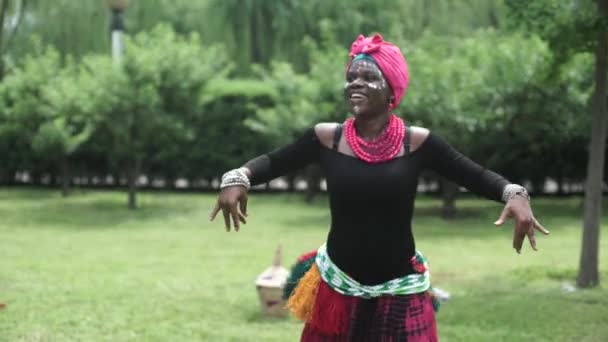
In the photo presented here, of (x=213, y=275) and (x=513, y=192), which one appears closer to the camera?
(x=513, y=192)

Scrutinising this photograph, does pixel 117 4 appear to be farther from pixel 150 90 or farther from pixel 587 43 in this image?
pixel 587 43

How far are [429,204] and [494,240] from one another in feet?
20.1

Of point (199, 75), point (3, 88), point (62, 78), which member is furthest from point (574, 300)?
point (3, 88)

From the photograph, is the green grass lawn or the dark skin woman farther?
the green grass lawn

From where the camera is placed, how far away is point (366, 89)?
358 cm

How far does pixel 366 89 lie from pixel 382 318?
3.40 ft

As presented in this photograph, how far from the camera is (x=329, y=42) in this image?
17438 mm

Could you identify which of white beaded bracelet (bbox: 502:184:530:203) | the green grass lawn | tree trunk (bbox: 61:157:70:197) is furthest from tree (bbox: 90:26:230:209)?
white beaded bracelet (bbox: 502:184:530:203)

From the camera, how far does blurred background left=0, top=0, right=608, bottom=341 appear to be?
7.50 metres

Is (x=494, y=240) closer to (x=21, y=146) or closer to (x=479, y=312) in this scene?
(x=479, y=312)

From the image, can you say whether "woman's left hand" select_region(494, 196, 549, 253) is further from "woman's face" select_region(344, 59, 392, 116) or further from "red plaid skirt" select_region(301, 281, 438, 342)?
"woman's face" select_region(344, 59, 392, 116)

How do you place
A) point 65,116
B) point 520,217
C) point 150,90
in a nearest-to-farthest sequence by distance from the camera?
point 520,217
point 150,90
point 65,116

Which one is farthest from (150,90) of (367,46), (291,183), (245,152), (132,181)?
(367,46)

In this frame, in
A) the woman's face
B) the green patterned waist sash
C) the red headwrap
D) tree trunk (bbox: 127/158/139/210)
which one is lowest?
tree trunk (bbox: 127/158/139/210)
